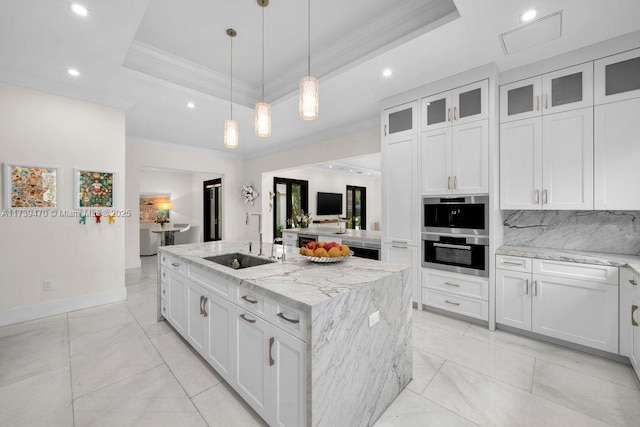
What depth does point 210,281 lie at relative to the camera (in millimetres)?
1954

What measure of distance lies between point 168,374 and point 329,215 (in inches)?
281

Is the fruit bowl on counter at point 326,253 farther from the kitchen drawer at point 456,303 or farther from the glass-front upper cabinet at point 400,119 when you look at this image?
the glass-front upper cabinet at point 400,119

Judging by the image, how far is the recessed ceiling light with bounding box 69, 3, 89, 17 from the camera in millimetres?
1931

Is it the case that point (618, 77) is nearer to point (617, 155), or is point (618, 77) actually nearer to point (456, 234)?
point (617, 155)

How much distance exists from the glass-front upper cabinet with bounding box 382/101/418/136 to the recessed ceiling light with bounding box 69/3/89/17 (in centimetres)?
293

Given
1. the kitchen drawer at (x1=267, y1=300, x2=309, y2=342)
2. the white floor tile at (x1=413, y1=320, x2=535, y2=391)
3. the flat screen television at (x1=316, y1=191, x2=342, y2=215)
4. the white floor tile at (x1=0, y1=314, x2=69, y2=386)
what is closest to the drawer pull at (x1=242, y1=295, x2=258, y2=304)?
the kitchen drawer at (x1=267, y1=300, x2=309, y2=342)

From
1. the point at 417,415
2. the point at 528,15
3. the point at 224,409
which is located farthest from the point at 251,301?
the point at 528,15

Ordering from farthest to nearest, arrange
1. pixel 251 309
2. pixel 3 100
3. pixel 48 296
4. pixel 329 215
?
pixel 329 215, pixel 48 296, pixel 3 100, pixel 251 309

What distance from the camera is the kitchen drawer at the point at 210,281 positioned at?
5.80ft

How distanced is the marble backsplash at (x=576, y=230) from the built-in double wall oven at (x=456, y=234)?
497 millimetres

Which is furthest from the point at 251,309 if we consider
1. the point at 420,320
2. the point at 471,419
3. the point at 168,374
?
the point at 420,320

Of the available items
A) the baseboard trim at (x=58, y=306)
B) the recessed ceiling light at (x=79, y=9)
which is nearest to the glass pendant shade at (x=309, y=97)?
the recessed ceiling light at (x=79, y=9)

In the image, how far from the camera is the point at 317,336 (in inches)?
46.8

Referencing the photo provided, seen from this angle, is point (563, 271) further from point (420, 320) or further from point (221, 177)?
point (221, 177)
